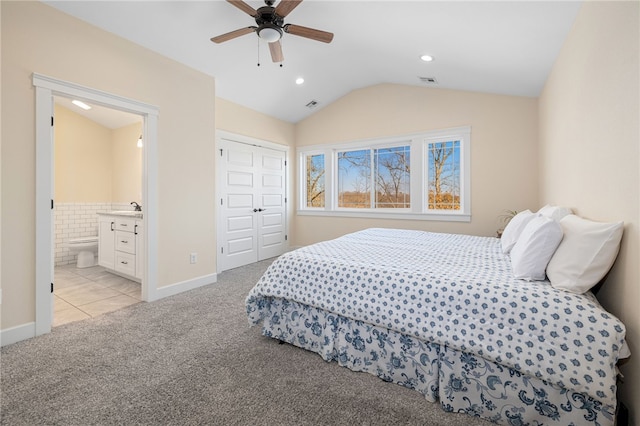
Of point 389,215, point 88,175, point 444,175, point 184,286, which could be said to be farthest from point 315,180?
point 88,175

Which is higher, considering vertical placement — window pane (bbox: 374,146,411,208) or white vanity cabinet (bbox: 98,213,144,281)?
window pane (bbox: 374,146,411,208)

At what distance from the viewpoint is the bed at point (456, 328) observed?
48.3 inches

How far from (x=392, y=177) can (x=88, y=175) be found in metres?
5.45

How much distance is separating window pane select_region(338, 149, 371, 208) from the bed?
2.92m

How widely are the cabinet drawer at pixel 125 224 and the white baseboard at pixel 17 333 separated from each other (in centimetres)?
161

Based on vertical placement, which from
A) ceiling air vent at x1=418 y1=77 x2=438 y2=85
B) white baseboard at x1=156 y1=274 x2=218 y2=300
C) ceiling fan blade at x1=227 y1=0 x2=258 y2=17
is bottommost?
white baseboard at x1=156 y1=274 x2=218 y2=300

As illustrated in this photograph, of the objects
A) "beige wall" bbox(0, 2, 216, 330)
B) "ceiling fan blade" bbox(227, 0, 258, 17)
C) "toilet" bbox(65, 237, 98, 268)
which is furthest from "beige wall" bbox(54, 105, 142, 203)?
"ceiling fan blade" bbox(227, 0, 258, 17)

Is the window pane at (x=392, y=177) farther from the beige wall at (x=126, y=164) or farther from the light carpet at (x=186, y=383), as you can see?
the beige wall at (x=126, y=164)

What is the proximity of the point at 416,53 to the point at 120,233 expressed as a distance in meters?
4.44

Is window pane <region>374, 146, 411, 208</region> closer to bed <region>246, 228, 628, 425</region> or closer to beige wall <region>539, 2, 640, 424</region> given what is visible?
beige wall <region>539, 2, 640, 424</region>

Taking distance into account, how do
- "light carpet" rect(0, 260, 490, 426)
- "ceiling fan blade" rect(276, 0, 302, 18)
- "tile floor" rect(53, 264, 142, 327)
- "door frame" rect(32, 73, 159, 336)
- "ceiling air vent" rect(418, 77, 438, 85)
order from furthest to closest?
"ceiling air vent" rect(418, 77, 438, 85) < "tile floor" rect(53, 264, 142, 327) < "door frame" rect(32, 73, 159, 336) < "ceiling fan blade" rect(276, 0, 302, 18) < "light carpet" rect(0, 260, 490, 426)

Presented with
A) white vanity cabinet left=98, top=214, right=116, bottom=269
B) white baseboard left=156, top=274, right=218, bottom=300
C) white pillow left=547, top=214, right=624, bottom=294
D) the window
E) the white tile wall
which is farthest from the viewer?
the white tile wall

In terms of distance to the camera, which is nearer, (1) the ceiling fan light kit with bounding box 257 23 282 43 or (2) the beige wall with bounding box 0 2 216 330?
(2) the beige wall with bounding box 0 2 216 330

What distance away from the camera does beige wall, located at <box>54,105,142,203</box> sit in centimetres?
482
